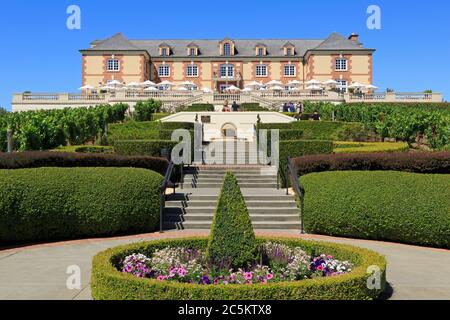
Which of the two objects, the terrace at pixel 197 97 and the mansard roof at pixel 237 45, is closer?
the terrace at pixel 197 97

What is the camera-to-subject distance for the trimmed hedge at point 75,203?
1084 cm

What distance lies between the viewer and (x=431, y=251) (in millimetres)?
10531

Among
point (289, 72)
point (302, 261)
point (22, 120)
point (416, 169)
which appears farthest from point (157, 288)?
point (289, 72)

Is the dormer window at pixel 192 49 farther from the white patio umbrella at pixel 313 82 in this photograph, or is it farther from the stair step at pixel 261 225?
the stair step at pixel 261 225

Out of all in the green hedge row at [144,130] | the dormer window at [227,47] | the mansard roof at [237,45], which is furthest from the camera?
the dormer window at [227,47]

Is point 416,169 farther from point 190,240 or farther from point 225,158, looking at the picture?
point 225,158

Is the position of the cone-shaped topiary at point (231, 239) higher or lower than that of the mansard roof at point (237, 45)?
lower

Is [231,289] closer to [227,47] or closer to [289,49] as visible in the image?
[227,47]

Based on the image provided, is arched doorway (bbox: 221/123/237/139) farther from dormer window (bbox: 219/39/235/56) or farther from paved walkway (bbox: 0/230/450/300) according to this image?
dormer window (bbox: 219/39/235/56)

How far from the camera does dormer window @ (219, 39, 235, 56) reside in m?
70.6

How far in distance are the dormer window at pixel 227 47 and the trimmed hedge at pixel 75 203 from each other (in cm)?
5969

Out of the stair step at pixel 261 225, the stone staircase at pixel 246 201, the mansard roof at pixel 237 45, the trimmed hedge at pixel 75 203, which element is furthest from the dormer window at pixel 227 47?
the trimmed hedge at pixel 75 203

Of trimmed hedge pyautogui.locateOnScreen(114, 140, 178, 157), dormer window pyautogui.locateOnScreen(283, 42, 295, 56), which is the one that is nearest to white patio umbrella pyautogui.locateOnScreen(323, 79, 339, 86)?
dormer window pyautogui.locateOnScreen(283, 42, 295, 56)

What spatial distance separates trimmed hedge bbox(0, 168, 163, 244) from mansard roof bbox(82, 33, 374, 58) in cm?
5670
